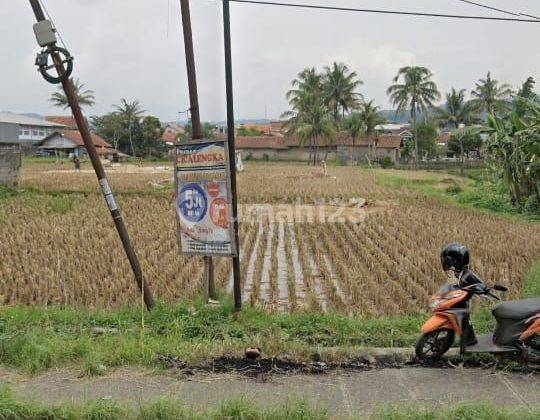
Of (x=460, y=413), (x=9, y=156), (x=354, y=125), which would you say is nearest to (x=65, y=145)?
(x=354, y=125)

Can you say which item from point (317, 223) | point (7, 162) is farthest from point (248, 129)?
point (317, 223)

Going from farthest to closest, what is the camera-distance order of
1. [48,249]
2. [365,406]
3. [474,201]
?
[474,201] < [48,249] < [365,406]

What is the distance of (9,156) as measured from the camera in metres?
21.7

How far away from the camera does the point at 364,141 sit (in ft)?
201

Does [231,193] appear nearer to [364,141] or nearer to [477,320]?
[477,320]

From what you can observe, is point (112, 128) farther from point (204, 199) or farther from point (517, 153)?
point (204, 199)

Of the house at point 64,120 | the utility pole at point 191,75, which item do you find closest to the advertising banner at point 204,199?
the utility pole at point 191,75

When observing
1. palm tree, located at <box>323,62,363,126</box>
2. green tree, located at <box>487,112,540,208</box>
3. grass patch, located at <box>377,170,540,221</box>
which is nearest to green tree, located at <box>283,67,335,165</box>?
palm tree, located at <box>323,62,363,126</box>

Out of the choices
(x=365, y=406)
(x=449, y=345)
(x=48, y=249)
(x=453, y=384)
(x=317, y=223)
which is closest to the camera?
(x=365, y=406)

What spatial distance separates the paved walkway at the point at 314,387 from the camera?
4.00 metres

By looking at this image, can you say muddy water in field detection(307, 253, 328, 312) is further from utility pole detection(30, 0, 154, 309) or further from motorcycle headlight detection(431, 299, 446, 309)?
utility pole detection(30, 0, 154, 309)

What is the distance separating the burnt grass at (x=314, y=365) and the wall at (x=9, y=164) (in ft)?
64.4

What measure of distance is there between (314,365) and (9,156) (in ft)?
67.1

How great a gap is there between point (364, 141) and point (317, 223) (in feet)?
156
